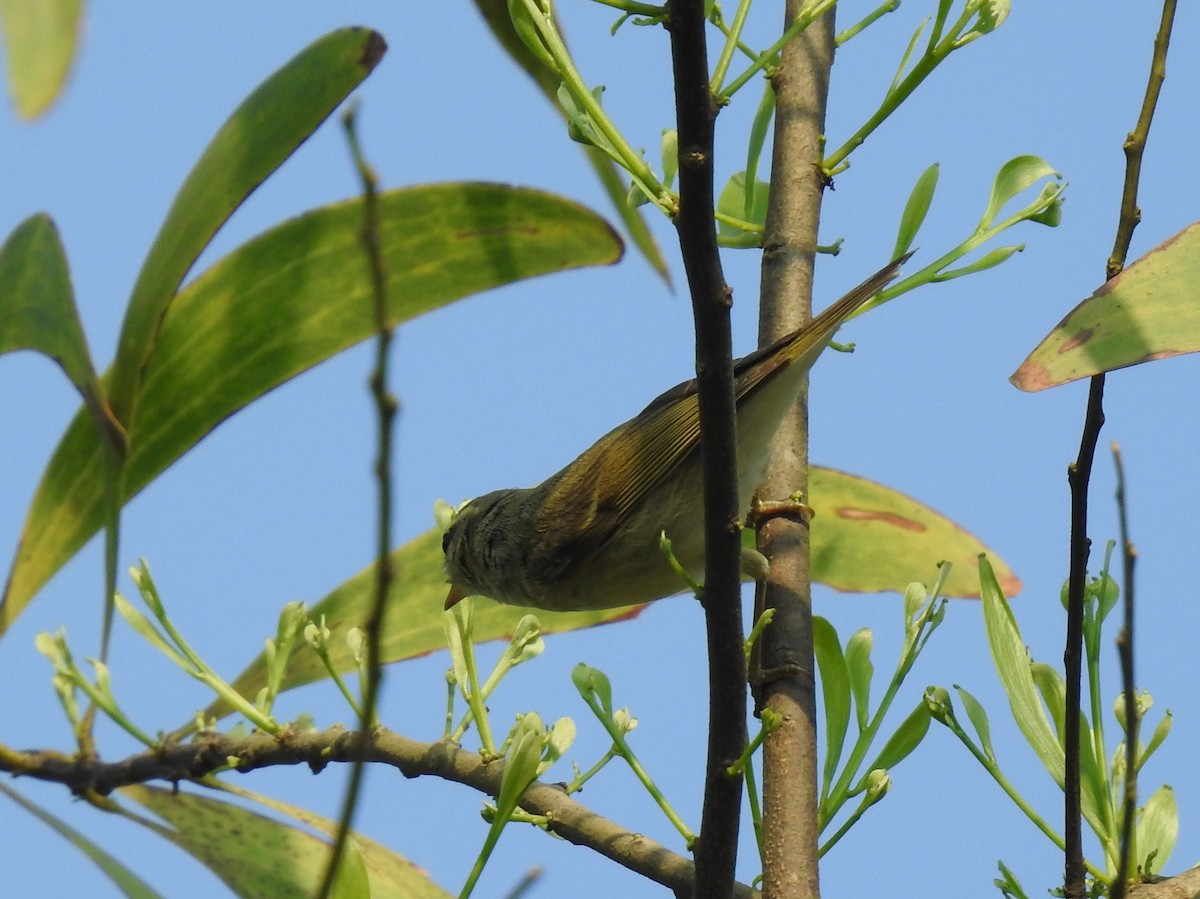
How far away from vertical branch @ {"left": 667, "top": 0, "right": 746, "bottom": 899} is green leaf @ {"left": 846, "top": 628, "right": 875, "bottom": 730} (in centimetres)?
39

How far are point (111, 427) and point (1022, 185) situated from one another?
4.94 ft

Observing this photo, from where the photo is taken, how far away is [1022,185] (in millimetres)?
2248

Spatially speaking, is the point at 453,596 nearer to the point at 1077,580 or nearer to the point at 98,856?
the point at 98,856

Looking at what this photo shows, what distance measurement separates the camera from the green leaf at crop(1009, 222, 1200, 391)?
5.41 feet

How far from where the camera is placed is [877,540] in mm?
2693

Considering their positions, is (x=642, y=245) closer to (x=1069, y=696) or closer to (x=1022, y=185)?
(x=1022, y=185)

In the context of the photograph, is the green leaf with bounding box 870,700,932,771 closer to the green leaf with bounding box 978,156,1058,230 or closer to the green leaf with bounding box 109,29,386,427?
the green leaf with bounding box 978,156,1058,230

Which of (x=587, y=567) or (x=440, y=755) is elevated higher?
(x=587, y=567)

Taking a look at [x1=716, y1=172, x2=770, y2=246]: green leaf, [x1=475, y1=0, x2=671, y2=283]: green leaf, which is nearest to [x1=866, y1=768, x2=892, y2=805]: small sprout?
[x1=475, y1=0, x2=671, y2=283]: green leaf

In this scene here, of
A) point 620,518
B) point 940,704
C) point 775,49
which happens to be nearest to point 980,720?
point 940,704

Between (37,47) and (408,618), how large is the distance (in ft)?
6.76

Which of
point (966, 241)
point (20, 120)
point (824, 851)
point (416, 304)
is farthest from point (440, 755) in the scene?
point (20, 120)

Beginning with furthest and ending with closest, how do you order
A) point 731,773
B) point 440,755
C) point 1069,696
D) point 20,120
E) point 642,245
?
point 642,245 < point 440,755 < point 731,773 < point 1069,696 < point 20,120

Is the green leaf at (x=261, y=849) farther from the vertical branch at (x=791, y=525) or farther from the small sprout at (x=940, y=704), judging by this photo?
the small sprout at (x=940, y=704)
